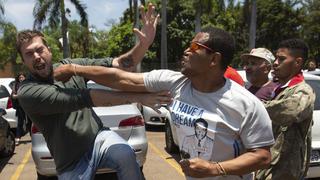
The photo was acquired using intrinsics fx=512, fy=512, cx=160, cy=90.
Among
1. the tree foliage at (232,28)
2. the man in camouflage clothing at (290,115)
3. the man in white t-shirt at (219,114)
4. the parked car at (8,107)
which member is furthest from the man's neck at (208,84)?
the tree foliage at (232,28)

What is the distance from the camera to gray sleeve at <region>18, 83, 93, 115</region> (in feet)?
9.56

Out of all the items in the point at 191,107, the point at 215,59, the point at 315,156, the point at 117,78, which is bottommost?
the point at 315,156

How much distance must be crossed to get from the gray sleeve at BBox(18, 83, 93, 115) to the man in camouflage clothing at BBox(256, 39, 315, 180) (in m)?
A: 1.19

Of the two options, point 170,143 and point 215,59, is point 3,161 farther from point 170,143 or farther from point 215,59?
point 215,59

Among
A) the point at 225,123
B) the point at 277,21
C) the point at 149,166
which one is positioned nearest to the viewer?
the point at 225,123

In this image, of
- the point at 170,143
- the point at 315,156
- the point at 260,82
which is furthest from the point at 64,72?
the point at 170,143

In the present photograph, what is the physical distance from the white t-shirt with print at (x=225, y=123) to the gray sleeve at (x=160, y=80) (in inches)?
7.2

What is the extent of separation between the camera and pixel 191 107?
2527 millimetres

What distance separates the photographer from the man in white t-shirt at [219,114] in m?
2.43

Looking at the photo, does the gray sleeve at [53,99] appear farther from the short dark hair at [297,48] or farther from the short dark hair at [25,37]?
the short dark hair at [297,48]

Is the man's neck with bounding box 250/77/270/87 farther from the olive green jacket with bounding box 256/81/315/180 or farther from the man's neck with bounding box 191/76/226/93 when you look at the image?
the man's neck with bounding box 191/76/226/93

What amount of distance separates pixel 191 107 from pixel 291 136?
3.62 ft

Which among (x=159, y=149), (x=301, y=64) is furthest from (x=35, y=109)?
(x=159, y=149)

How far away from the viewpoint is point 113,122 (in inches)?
283
